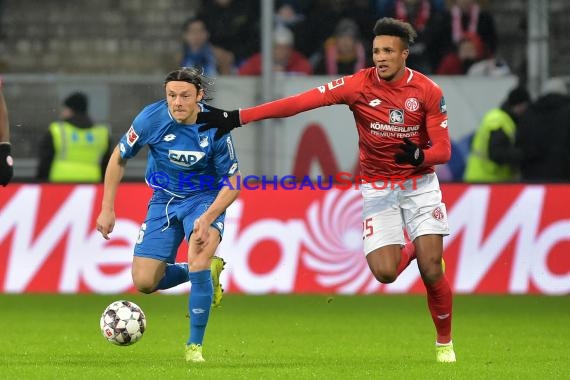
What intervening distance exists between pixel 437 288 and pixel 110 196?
7.18 feet

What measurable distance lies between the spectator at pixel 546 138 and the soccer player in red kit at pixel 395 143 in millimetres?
5727

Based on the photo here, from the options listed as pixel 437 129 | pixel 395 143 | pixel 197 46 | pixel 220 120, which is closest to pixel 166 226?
pixel 220 120

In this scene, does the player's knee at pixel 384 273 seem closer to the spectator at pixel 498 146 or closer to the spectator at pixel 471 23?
the spectator at pixel 498 146

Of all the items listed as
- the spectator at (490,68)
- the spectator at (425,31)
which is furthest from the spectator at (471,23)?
the spectator at (490,68)

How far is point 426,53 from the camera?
15.3 metres

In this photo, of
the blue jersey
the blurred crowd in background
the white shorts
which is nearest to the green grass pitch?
the white shorts

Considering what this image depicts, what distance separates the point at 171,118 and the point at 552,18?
7086mm

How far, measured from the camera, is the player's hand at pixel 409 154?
8.04m

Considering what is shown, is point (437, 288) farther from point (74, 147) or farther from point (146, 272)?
point (74, 147)

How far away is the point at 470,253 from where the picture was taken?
43.9ft

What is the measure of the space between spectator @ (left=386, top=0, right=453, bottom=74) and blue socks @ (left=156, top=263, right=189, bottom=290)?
6.43 metres

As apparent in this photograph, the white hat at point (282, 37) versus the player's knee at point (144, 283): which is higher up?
the white hat at point (282, 37)

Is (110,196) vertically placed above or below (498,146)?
below

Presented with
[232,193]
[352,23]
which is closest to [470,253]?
[352,23]
